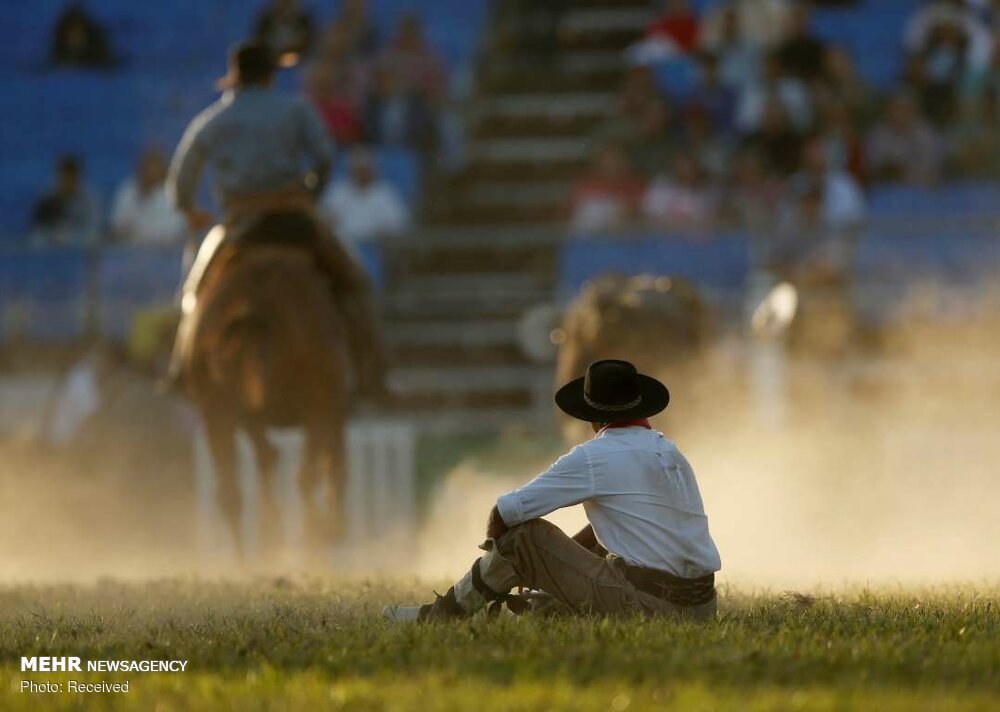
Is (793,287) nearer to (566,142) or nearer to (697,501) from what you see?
(566,142)

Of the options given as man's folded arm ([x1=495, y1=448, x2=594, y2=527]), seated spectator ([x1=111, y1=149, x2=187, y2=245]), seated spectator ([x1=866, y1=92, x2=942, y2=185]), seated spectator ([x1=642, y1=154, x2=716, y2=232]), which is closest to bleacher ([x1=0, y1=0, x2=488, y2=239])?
seated spectator ([x1=111, y1=149, x2=187, y2=245])

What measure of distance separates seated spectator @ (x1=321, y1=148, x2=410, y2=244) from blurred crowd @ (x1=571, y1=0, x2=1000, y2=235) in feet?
5.75

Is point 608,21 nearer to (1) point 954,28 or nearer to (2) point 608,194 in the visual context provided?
(2) point 608,194

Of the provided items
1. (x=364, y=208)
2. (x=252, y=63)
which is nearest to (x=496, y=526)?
(x=252, y=63)

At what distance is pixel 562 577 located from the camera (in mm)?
7391

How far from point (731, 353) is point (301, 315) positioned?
540 centimetres

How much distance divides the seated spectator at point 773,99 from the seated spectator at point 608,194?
1.27 meters

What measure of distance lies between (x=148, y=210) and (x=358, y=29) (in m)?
3.22

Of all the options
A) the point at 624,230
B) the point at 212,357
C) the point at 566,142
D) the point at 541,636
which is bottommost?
the point at 541,636

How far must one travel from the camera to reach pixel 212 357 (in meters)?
11.8

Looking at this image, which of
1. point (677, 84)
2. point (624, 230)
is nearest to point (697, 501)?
point (624, 230)

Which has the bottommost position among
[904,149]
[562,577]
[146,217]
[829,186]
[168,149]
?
[562,577]

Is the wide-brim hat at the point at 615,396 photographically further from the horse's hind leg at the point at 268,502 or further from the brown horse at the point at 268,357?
the horse's hind leg at the point at 268,502

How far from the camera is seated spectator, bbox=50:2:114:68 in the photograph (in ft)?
70.6
